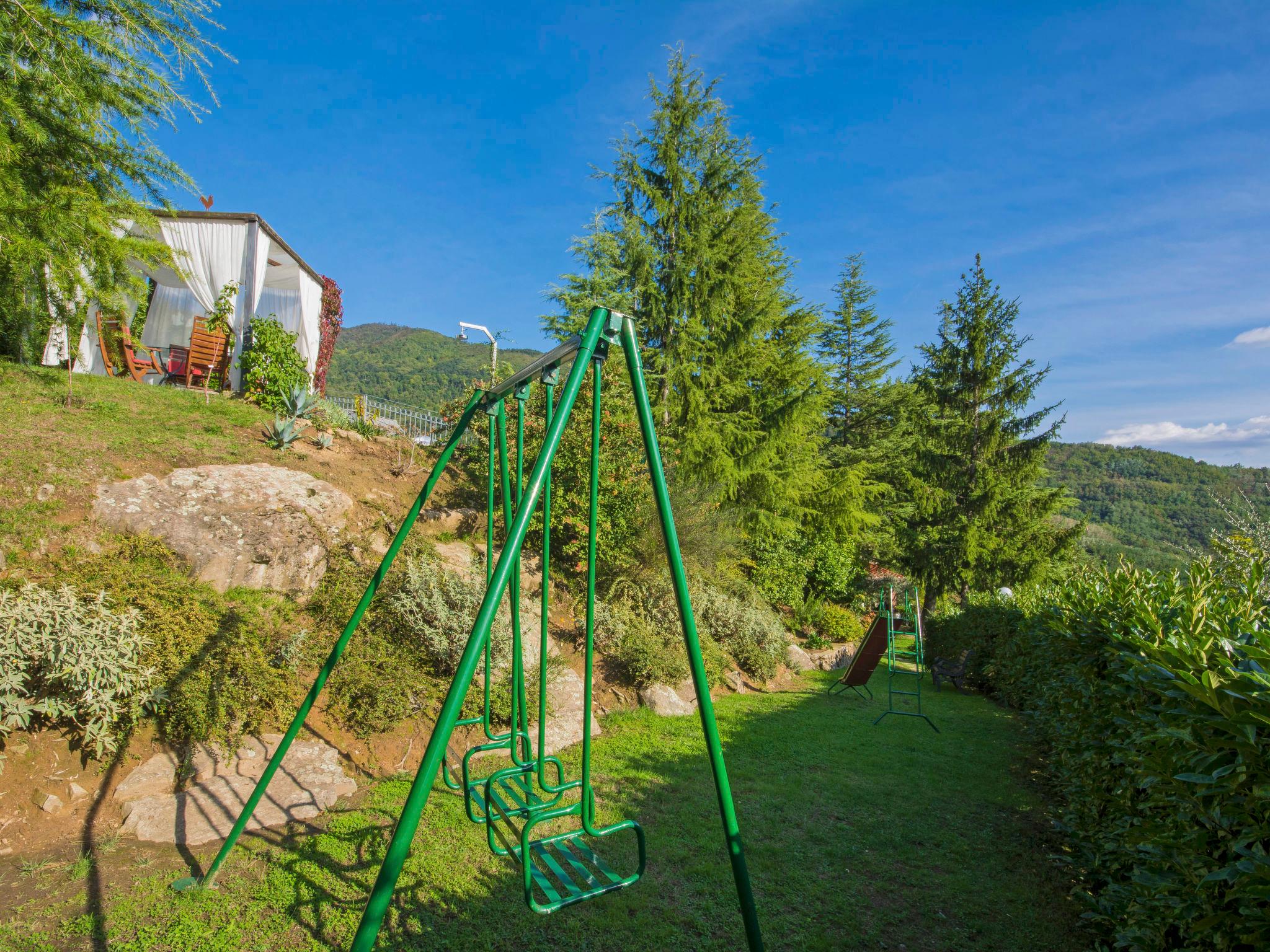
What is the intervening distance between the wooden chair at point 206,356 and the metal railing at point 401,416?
7.40 feet

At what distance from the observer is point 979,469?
58.5 feet

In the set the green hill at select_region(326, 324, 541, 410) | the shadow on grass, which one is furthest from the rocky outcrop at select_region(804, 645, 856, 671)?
the green hill at select_region(326, 324, 541, 410)

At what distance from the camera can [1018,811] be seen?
488 cm

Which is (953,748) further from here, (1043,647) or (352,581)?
(352,581)

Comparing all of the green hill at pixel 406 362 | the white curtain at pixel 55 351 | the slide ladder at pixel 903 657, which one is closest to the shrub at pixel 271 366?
the white curtain at pixel 55 351

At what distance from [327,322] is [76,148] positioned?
9.96m

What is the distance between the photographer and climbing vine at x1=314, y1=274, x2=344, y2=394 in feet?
48.0

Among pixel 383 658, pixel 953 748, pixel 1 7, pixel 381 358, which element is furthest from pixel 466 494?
Answer: pixel 381 358

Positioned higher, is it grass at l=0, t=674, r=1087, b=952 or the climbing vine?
the climbing vine

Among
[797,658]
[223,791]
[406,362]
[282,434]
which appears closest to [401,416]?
[282,434]

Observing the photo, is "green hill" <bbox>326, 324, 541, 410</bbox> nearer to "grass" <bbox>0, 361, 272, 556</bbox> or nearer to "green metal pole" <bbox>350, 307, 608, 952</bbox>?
"grass" <bbox>0, 361, 272, 556</bbox>

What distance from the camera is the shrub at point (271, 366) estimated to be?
416 inches

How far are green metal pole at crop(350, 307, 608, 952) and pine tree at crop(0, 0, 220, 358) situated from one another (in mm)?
5464

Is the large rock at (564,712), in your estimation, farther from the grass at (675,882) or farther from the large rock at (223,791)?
the large rock at (223,791)
